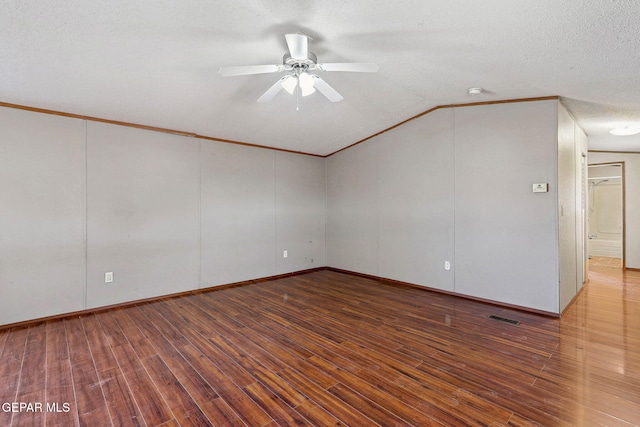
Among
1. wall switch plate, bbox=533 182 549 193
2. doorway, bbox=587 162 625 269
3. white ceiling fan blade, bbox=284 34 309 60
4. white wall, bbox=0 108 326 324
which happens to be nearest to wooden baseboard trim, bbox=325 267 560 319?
wall switch plate, bbox=533 182 549 193

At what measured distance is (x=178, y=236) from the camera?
427 cm

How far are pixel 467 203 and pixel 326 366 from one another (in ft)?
9.71

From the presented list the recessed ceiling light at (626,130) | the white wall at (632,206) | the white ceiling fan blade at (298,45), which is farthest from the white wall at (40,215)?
the white wall at (632,206)

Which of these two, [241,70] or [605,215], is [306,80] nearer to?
[241,70]

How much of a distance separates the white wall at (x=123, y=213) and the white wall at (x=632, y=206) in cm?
678

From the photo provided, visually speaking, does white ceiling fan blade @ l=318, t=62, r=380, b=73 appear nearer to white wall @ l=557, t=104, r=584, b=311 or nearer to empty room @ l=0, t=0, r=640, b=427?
empty room @ l=0, t=0, r=640, b=427

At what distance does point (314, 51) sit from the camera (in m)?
2.62

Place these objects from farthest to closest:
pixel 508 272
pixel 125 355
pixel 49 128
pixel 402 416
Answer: pixel 508 272 → pixel 49 128 → pixel 125 355 → pixel 402 416

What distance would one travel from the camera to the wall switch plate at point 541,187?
344cm

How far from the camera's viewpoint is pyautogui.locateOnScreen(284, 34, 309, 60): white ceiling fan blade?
2143 millimetres

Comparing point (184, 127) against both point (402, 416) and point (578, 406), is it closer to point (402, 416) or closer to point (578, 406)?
point (402, 416)

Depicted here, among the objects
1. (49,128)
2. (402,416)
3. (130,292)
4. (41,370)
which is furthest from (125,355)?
(49,128)

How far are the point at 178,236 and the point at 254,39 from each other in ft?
9.83

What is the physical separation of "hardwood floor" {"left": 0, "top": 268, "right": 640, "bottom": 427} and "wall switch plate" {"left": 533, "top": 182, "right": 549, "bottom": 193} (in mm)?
1459
